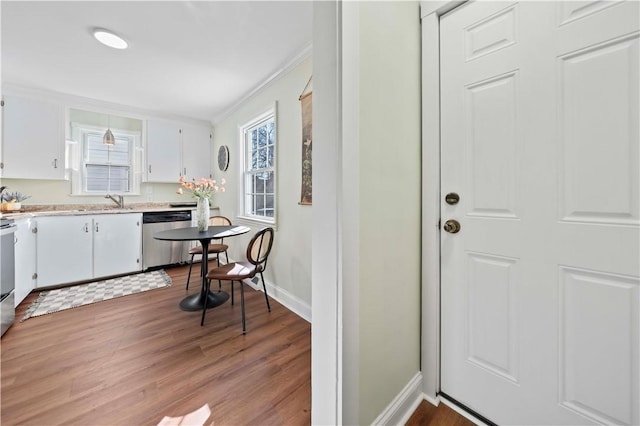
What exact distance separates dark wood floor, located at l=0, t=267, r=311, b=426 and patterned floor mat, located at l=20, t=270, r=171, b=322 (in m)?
0.15

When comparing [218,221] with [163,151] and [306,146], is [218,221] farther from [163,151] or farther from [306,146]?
[306,146]

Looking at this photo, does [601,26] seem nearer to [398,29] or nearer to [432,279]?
[398,29]

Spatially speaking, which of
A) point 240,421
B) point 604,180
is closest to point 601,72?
point 604,180

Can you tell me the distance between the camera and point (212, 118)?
14.3ft

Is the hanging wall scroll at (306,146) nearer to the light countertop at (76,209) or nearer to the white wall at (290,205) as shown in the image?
the white wall at (290,205)

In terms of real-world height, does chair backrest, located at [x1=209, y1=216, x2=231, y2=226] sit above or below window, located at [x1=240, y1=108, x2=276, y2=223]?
below

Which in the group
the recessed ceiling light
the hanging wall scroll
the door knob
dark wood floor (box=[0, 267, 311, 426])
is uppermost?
the recessed ceiling light

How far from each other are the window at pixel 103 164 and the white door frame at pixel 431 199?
4501 mm

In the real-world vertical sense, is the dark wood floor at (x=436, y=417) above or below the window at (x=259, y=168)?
below

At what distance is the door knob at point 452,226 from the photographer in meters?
1.24

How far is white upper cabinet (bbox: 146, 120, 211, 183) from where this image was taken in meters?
4.01

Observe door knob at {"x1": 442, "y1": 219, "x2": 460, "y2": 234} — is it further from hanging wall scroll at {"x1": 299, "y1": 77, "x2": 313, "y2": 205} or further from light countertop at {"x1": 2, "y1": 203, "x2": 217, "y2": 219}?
light countertop at {"x1": 2, "y1": 203, "x2": 217, "y2": 219}

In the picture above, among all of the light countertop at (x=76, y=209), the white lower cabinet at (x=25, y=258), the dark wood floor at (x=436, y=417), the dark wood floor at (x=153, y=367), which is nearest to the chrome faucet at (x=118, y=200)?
the light countertop at (x=76, y=209)

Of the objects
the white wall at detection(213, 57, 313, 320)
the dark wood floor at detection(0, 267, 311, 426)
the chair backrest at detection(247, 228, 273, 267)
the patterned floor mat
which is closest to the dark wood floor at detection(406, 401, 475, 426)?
the dark wood floor at detection(0, 267, 311, 426)
